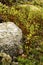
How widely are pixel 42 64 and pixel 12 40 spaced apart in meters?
1.23

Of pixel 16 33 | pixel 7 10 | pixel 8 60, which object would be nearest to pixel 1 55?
pixel 8 60

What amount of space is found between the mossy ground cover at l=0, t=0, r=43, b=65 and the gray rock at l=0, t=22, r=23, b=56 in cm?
28

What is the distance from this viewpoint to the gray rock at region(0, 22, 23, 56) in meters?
6.69

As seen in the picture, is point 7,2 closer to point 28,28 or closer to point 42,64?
point 28,28

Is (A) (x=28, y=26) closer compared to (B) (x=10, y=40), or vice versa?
(B) (x=10, y=40)

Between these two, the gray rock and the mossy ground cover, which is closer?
the gray rock

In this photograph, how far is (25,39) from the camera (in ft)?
25.1

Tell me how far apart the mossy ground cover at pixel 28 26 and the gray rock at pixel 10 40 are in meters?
0.28

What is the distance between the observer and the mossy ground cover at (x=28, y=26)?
22.9 ft

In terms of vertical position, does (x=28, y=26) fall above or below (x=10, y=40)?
below

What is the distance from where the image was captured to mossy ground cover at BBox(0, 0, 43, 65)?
22.9 feet

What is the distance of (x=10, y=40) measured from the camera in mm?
6852

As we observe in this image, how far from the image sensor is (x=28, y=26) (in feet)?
26.6

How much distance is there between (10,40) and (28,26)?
1493 millimetres
